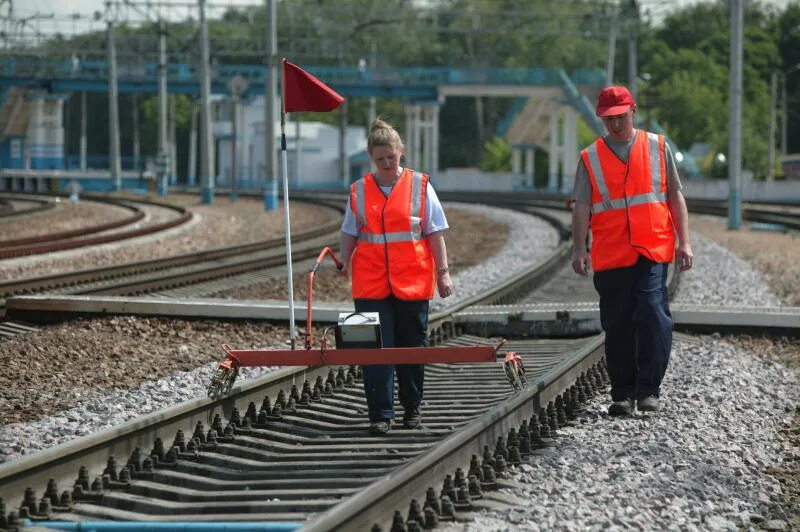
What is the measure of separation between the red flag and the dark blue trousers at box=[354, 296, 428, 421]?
1.09 m

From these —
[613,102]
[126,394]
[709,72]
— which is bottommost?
[126,394]

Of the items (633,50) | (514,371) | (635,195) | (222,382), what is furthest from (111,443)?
(633,50)

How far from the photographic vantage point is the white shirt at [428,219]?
741cm

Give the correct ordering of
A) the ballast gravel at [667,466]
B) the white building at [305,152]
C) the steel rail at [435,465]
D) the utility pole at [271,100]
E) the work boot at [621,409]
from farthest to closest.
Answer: the white building at [305,152] → the utility pole at [271,100] → the work boot at [621,409] → the ballast gravel at [667,466] → the steel rail at [435,465]

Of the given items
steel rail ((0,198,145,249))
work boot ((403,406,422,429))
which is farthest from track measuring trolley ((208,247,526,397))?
steel rail ((0,198,145,249))

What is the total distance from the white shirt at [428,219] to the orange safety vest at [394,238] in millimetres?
29

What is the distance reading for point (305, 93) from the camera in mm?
7742

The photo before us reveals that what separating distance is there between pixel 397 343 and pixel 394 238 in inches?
23.6

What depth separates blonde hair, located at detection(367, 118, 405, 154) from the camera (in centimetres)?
719

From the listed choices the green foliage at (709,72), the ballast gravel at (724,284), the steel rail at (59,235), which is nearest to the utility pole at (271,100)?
the steel rail at (59,235)

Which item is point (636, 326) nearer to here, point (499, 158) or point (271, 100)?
point (271, 100)

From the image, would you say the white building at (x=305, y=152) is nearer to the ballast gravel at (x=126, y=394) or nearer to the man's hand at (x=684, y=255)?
the ballast gravel at (x=126, y=394)

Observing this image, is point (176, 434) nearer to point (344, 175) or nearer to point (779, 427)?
point (779, 427)

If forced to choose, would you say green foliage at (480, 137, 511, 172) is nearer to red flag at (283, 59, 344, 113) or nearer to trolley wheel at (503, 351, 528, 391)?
red flag at (283, 59, 344, 113)
